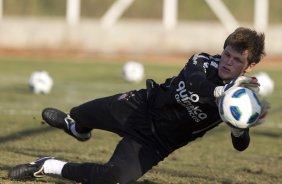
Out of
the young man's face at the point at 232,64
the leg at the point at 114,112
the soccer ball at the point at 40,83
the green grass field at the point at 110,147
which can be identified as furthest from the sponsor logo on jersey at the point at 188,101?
the soccer ball at the point at 40,83

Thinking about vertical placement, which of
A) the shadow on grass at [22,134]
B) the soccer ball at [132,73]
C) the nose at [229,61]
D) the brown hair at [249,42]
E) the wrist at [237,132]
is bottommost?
the soccer ball at [132,73]

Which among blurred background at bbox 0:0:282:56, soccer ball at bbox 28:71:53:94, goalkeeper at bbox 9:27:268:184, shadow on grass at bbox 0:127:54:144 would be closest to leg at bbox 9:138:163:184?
goalkeeper at bbox 9:27:268:184

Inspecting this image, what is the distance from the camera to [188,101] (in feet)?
19.3

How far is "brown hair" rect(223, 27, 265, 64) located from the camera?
5828 mm

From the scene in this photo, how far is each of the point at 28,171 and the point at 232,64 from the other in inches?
77.3

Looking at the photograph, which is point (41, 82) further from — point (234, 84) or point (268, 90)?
point (234, 84)

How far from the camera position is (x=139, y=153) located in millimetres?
6035

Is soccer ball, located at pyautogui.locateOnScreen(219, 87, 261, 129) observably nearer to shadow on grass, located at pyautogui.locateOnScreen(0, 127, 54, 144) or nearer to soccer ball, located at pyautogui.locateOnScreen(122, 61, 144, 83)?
shadow on grass, located at pyautogui.locateOnScreen(0, 127, 54, 144)

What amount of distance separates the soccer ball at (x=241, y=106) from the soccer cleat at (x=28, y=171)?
5.89 feet

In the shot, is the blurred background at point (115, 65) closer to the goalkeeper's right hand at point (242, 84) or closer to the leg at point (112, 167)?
the leg at point (112, 167)

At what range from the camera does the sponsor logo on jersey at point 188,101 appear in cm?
587

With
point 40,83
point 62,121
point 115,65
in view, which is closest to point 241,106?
point 62,121

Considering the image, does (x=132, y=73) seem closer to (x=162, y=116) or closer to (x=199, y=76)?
(x=162, y=116)

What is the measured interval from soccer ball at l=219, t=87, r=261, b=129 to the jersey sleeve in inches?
10.9
